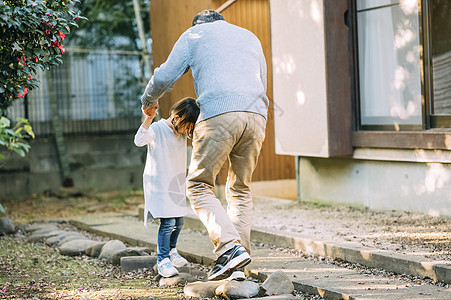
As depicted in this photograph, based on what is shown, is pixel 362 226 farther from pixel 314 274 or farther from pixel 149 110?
pixel 149 110

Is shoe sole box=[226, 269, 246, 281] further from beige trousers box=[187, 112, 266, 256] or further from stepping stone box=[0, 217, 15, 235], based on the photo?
stepping stone box=[0, 217, 15, 235]

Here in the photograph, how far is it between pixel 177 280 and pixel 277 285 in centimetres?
88

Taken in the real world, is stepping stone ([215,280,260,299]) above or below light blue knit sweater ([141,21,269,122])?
below

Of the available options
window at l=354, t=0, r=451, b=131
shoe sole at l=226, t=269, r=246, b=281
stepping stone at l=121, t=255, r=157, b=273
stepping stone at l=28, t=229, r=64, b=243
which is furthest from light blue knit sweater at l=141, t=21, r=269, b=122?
stepping stone at l=28, t=229, r=64, b=243

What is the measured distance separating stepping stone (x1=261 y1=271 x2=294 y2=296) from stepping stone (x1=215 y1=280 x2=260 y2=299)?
0.09 meters

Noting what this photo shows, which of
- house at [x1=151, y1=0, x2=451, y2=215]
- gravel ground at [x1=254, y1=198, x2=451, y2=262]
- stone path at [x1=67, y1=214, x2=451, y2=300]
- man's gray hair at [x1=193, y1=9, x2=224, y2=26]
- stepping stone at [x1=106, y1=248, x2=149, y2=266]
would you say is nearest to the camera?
stone path at [x1=67, y1=214, x2=451, y2=300]

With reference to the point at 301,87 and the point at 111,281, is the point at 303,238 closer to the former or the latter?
the point at 111,281

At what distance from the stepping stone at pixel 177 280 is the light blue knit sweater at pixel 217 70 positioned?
132 centimetres

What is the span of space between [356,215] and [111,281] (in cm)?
302

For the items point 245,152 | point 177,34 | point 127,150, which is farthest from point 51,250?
point 127,150

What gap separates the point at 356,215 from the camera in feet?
23.3

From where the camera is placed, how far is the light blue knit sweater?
4504 millimetres

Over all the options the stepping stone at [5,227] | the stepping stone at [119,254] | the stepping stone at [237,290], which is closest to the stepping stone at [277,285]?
the stepping stone at [237,290]

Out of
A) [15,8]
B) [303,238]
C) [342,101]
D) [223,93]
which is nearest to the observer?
[223,93]
